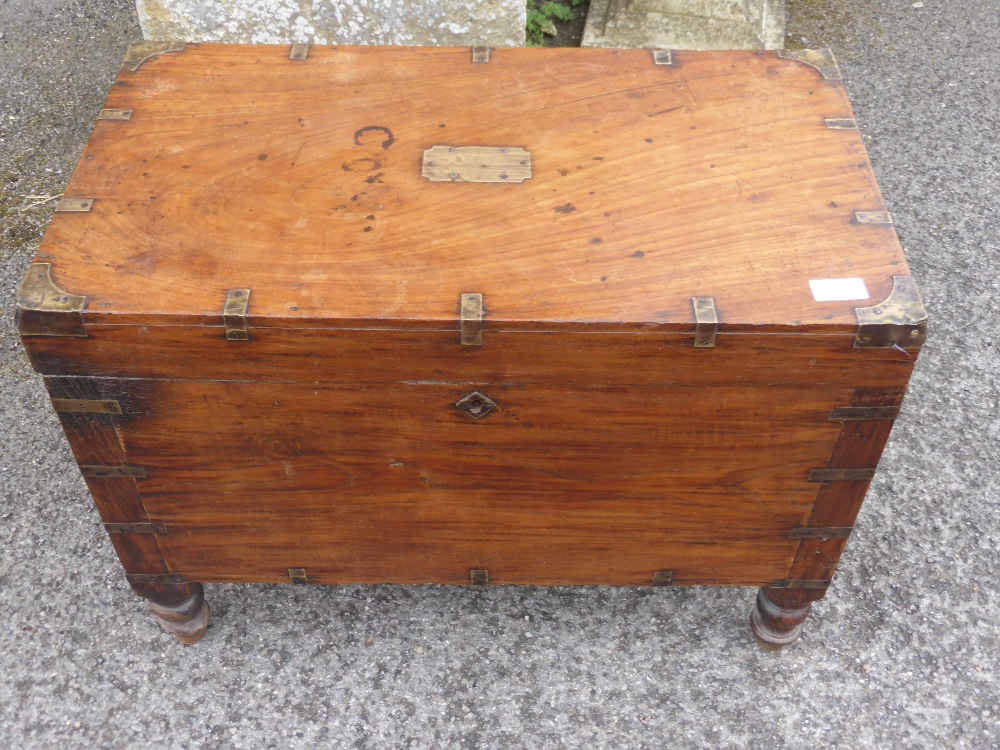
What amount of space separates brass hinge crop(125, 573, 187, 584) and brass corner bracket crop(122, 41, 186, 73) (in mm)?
969

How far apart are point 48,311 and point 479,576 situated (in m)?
0.89

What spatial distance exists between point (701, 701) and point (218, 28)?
2133 millimetres

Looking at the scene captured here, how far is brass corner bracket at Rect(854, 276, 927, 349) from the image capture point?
1.34 meters

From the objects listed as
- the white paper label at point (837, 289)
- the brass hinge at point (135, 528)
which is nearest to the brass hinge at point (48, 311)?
→ the brass hinge at point (135, 528)

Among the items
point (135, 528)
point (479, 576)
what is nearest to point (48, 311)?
point (135, 528)

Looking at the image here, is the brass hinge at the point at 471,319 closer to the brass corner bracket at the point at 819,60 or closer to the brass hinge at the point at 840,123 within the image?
the brass hinge at the point at 840,123

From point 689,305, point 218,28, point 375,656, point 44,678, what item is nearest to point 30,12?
point 218,28

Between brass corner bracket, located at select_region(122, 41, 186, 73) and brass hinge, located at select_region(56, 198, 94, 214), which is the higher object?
brass corner bracket, located at select_region(122, 41, 186, 73)

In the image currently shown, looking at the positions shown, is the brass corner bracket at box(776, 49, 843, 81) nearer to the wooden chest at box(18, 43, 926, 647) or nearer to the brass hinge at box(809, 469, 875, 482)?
the wooden chest at box(18, 43, 926, 647)

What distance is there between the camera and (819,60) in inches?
72.5

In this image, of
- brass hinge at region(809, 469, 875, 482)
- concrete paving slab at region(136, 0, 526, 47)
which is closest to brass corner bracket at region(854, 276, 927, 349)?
brass hinge at region(809, 469, 875, 482)

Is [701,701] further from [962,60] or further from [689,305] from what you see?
[962,60]

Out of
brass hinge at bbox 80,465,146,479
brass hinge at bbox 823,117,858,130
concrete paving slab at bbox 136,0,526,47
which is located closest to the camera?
brass hinge at bbox 80,465,146,479

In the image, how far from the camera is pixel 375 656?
1904 millimetres
